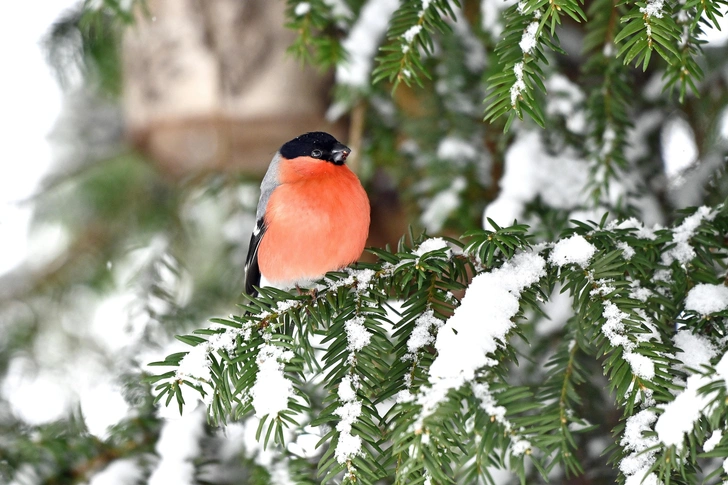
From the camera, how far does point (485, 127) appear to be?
9.67 ft

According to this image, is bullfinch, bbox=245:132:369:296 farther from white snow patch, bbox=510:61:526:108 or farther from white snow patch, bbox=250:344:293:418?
white snow patch, bbox=510:61:526:108

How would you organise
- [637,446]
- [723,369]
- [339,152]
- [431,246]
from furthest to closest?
1. [339,152]
2. [431,246]
3. [637,446]
4. [723,369]

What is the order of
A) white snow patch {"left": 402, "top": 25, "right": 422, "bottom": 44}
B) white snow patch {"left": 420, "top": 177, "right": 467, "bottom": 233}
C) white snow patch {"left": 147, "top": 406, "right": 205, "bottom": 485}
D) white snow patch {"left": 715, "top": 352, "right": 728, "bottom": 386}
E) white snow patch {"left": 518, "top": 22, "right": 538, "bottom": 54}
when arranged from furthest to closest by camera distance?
white snow patch {"left": 420, "top": 177, "right": 467, "bottom": 233} < white snow patch {"left": 147, "top": 406, "right": 205, "bottom": 485} < white snow patch {"left": 402, "top": 25, "right": 422, "bottom": 44} < white snow patch {"left": 518, "top": 22, "right": 538, "bottom": 54} < white snow patch {"left": 715, "top": 352, "right": 728, "bottom": 386}

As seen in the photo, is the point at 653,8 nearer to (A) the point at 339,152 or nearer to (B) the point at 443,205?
(A) the point at 339,152

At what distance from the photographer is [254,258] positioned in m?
2.66

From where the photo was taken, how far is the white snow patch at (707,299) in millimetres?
1441

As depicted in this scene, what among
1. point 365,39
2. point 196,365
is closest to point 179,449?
point 196,365

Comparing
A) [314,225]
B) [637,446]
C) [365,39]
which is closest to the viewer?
[637,446]

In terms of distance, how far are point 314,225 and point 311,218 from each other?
0.03 metres

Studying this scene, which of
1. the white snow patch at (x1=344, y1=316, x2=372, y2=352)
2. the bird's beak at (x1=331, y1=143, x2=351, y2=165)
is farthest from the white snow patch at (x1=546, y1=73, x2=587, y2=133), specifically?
the white snow patch at (x1=344, y1=316, x2=372, y2=352)

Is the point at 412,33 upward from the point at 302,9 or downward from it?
A: downward

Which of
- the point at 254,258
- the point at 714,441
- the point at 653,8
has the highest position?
the point at 653,8

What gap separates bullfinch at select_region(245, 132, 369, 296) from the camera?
2.27 meters

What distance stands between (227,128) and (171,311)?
0.92 meters
